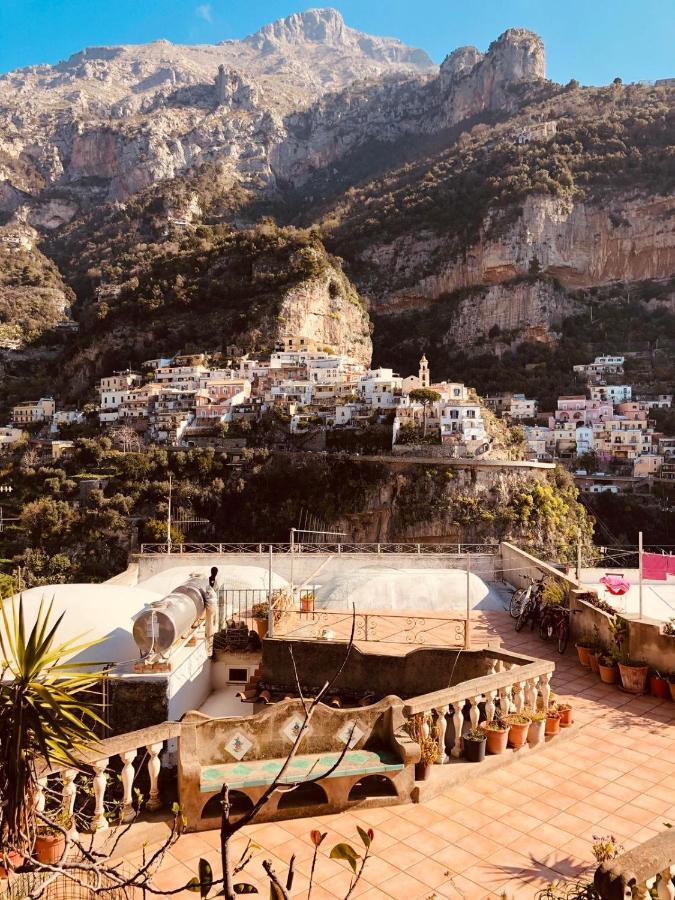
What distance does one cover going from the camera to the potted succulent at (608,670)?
25.4 ft

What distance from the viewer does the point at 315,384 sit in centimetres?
6116

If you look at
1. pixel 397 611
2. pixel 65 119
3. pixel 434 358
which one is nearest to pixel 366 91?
pixel 65 119

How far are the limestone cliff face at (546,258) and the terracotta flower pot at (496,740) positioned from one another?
92186 millimetres

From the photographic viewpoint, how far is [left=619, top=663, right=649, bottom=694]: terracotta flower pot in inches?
291

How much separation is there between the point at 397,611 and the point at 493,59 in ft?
542

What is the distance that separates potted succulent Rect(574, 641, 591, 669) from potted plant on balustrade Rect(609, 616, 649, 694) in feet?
1.83

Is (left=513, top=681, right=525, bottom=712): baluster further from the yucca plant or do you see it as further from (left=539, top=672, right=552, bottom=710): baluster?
the yucca plant

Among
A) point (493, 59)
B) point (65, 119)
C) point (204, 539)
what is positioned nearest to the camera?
point (204, 539)

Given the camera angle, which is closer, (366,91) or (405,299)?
(405,299)

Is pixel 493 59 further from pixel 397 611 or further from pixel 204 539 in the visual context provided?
pixel 397 611

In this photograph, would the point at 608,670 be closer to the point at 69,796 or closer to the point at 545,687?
the point at 545,687

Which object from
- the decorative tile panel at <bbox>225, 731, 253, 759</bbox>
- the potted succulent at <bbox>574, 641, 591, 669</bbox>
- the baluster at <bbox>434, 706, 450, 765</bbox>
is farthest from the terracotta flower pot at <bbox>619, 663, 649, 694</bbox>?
the decorative tile panel at <bbox>225, 731, 253, 759</bbox>

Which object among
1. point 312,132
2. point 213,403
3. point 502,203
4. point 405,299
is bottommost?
point 213,403

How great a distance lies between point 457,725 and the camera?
543 centimetres
